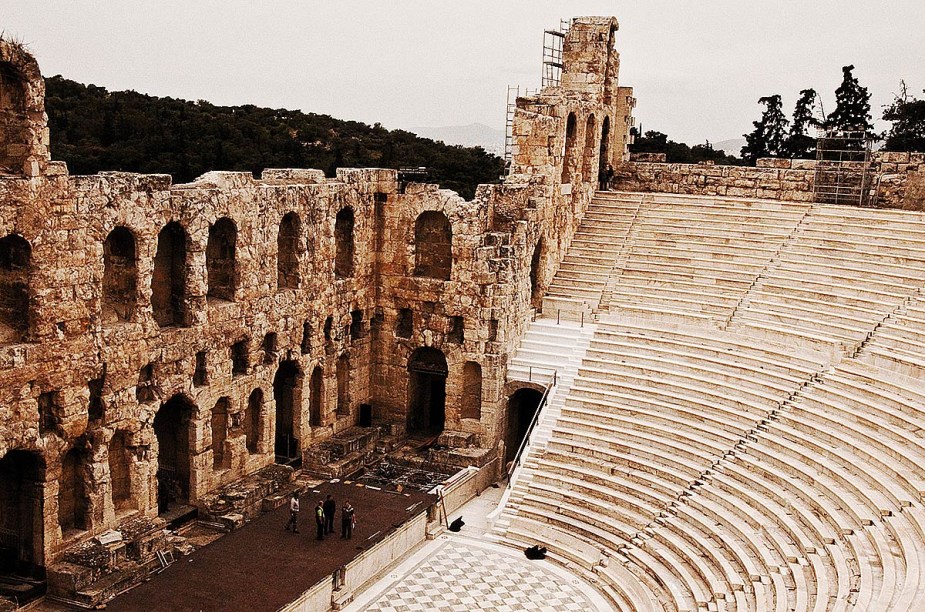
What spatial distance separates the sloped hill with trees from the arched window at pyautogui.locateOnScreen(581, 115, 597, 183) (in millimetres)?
11925

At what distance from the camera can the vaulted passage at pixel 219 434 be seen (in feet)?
72.9

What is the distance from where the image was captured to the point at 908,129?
129 ft

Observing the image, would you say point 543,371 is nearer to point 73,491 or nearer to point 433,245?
point 433,245

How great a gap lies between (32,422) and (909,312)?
1788 centimetres

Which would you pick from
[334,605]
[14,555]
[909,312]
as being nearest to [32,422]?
[14,555]

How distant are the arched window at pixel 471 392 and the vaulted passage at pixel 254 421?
5336 millimetres

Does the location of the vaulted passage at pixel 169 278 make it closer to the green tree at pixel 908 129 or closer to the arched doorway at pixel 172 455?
the arched doorway at pixel 172 455

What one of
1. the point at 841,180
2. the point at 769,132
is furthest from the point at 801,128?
the point at 841,180

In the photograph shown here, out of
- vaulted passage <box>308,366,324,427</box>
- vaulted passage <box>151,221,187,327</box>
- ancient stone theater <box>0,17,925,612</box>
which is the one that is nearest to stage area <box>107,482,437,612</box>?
ancient stone theater <box>0,17,925,612</box>

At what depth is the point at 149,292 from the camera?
19516mm

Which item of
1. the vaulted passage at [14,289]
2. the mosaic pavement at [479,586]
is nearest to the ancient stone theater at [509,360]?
the vaulted passage at [14,289]

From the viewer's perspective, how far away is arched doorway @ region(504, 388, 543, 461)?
25984 millimetres

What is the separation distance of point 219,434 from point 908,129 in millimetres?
30419

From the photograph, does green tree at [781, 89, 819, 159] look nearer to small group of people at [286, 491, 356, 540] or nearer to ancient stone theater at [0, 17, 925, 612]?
ancient stone theater at [0, 17, 925, 612]
